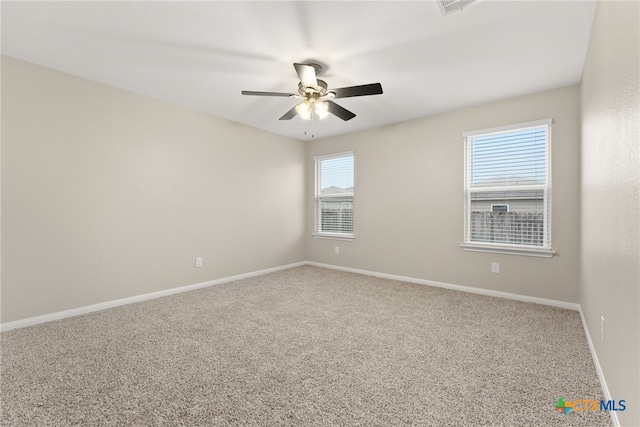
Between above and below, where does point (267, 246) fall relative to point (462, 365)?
above

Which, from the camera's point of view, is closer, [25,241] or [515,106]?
[25,241]

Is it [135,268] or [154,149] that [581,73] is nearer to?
[154,149]

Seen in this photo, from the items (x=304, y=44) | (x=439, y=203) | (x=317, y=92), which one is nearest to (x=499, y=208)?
(x=439, y=203)

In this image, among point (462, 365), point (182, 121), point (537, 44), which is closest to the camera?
point (462, 365)

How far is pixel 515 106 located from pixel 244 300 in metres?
4.00

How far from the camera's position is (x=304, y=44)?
7.63ft

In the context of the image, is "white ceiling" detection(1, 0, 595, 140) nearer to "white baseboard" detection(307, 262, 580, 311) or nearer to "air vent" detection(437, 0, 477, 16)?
"air vent" detection(437, 0, 477, 16)

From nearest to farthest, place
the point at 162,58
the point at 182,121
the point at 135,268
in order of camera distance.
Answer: the point at 162,58 → the point at 135,268 → the point at 182,121

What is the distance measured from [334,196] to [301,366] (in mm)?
3604

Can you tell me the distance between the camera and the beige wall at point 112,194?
2.59 meters

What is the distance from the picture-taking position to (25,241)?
259 cm

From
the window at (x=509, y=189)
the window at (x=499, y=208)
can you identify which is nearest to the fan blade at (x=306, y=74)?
the window at (x=509, y=189)

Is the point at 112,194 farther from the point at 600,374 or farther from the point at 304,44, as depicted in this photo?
the point at 600,374

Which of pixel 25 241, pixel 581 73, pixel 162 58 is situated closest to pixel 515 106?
pixel 581 73
